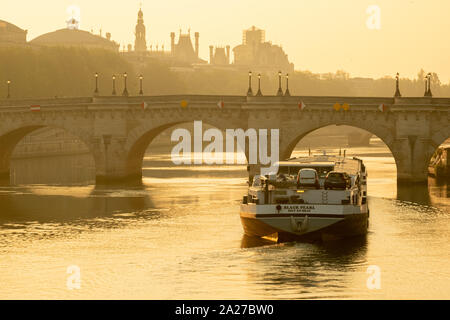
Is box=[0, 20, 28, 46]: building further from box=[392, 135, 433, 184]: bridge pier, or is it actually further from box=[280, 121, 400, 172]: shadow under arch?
box=[392, 135, 433, 184]: bridge pier

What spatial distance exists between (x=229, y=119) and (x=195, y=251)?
30.7 m

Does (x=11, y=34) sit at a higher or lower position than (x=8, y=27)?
lower

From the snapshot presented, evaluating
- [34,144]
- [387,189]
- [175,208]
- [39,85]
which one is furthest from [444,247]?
[39,85]

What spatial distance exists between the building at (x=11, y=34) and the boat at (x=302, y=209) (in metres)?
131

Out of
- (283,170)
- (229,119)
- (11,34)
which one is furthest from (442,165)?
(11,34)

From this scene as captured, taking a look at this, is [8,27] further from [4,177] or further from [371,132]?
[371,132]

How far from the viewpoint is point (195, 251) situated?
44.6 m

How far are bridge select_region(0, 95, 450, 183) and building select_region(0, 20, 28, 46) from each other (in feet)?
315

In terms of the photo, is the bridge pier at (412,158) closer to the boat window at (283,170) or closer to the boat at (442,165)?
the boat at (442,165)

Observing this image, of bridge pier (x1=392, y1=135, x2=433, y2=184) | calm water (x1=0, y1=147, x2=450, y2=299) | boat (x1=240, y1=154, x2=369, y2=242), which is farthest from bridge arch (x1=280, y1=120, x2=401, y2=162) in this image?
boat (x1=240, y1=154, x2=369, y2=242)

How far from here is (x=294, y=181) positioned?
4841cm

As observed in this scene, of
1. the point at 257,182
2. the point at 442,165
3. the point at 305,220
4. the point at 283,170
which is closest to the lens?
the point at 305,220

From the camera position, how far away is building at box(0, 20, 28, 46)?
174 meters

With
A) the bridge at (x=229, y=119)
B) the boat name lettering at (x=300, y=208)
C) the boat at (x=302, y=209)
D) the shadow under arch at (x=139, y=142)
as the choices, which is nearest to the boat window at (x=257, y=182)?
the boat at (x=302, y=209)
